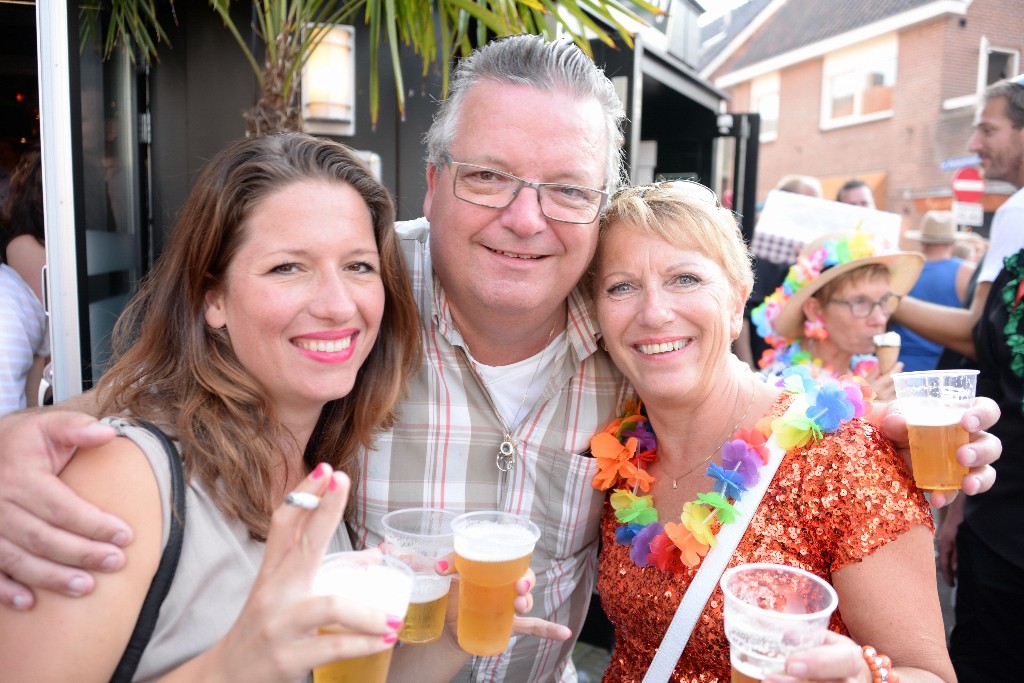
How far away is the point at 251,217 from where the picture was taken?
178 cm

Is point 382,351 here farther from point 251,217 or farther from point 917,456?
point 917,456

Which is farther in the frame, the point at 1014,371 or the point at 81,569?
the point at 1014,371

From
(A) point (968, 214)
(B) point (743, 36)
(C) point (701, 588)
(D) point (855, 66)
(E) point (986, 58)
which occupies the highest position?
(B) point (743, 36)

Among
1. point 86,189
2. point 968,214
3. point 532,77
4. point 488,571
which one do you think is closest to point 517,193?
point 532,77

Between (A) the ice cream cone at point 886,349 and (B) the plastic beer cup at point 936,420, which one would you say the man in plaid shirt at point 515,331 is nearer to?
(B) the plastic beer cup at point 936,420

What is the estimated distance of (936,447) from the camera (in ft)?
5.89

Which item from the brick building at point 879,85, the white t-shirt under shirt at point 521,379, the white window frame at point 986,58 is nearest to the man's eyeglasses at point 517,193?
the white t-shirt under shirt at point 521,379

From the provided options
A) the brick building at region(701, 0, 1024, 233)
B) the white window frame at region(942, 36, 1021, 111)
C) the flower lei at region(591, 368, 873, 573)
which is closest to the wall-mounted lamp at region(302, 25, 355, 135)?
Answer: the flower lei at region(591, 368, 873, 573)

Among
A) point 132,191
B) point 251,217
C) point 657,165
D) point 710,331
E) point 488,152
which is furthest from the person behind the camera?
point 657,165

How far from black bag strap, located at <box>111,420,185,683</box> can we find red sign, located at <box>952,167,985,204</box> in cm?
1171

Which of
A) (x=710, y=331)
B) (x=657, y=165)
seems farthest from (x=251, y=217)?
(x=657, y=165)

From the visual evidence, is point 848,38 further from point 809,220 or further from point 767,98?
point 809,220

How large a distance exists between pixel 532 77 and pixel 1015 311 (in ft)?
7.52

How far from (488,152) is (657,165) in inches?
241
